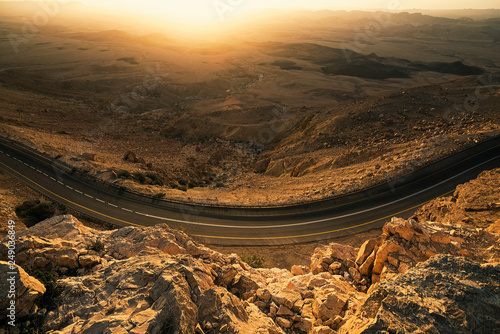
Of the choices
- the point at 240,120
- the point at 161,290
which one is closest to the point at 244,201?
the point at 161,290

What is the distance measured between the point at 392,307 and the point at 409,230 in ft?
21.4

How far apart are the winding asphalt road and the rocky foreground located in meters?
7.96

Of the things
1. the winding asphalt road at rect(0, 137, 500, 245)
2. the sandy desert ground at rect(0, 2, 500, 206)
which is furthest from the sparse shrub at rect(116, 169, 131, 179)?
the winding asphalt road at rect(0, 137, 500, 245)

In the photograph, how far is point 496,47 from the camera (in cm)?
13262

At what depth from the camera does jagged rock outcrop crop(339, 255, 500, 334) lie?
567 cm

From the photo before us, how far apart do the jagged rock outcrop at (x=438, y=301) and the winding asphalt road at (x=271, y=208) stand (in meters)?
14.0

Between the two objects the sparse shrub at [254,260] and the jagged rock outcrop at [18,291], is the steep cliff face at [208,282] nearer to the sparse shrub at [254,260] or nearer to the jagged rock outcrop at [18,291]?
the jagged rock outcrop at [18,291]

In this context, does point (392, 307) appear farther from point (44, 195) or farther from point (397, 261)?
point (44, 195)

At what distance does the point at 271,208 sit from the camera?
24.5 metres

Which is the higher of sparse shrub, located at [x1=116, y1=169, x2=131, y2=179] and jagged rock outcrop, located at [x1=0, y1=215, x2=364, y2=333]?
→ jagged rock outcrop, located at [x1=0, y1=215, x2=364, y2=333]

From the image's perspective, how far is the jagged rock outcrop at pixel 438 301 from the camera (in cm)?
567

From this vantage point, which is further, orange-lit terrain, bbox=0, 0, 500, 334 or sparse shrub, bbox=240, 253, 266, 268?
sparse shrub, bbox=240, 253, 266, 268

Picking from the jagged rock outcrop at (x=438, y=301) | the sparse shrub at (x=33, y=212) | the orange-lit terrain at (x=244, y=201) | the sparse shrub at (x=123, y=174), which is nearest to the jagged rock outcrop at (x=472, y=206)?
the orange-lit terrain at (x=244, y=201)

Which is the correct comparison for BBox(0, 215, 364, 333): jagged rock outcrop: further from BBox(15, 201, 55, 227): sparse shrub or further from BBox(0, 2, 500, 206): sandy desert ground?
BBox(0, 2, 500, 206): sandy desert ground
